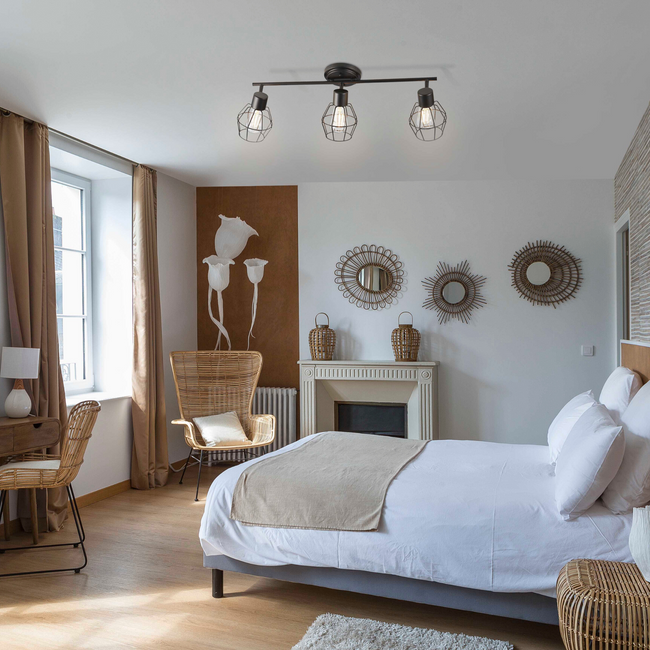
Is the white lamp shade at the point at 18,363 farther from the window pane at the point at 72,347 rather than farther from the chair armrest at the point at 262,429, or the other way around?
the chair armrest at the point at 262,429

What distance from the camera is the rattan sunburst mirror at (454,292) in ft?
16.8

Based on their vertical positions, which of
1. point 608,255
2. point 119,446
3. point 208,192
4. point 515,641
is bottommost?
point 515,641

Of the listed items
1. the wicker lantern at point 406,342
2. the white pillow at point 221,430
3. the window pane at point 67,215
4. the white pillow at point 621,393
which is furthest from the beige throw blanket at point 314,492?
the window pane at point 67,215

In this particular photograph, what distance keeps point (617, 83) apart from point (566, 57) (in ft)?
1.64

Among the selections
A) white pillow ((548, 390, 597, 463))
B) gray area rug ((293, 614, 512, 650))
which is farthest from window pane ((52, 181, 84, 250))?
white pillow ((548, 390, 597, 463))

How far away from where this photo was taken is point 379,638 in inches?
93.5

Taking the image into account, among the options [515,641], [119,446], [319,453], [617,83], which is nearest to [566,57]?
[617,83]

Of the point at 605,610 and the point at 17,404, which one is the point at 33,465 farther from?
the point at 605,610

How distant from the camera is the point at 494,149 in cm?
432

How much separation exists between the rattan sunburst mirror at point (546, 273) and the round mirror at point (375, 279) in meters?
1.09

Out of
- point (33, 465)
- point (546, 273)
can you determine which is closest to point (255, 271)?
point (546, 273)

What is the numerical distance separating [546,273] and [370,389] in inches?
70.8

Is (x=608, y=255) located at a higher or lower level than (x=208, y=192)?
lower

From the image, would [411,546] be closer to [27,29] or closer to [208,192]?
[27,29]
